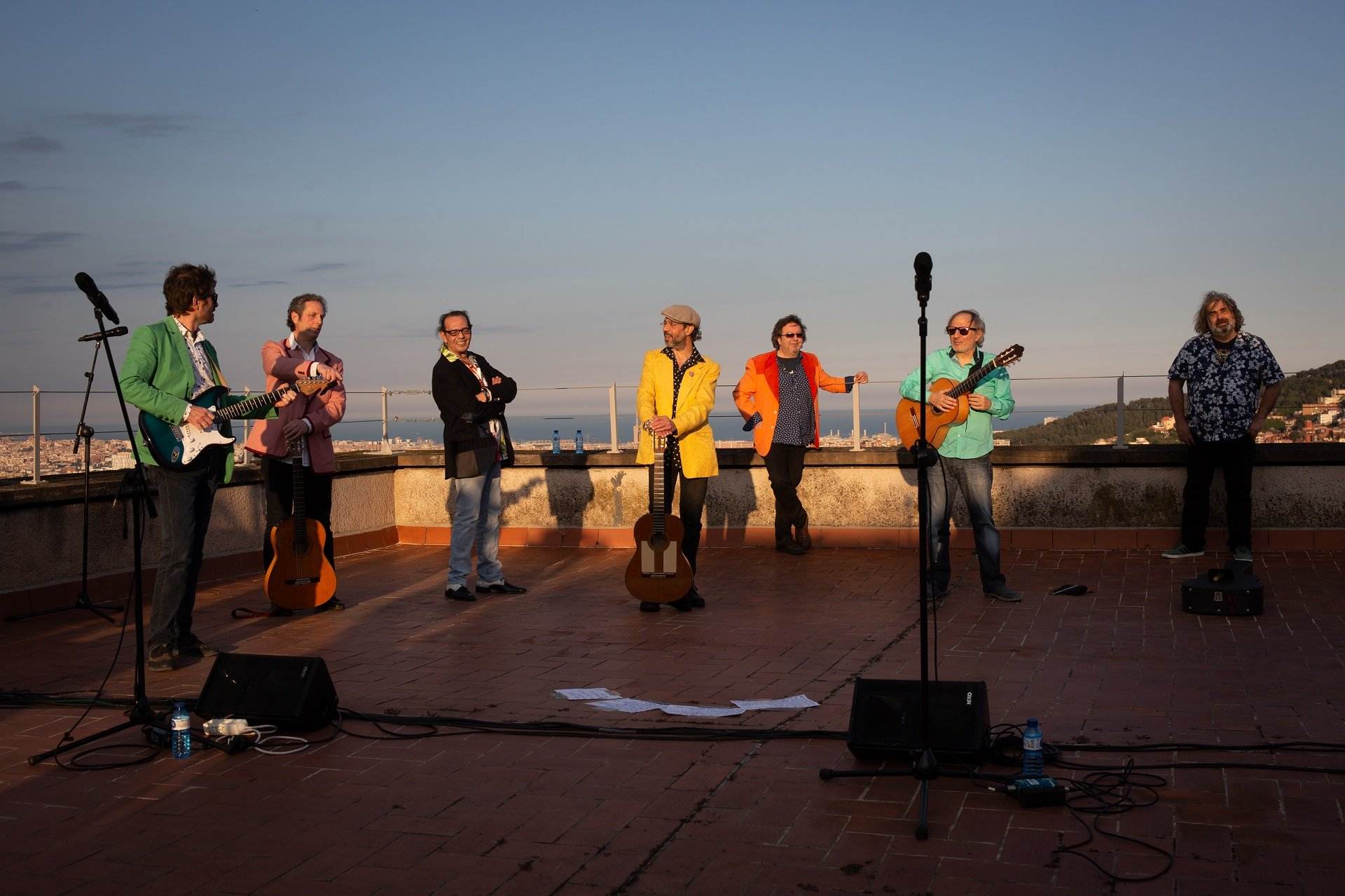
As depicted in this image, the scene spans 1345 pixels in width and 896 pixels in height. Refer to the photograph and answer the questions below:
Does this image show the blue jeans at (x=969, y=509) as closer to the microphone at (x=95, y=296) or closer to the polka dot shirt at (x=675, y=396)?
the polka dot shirt at (x=675, y=396)

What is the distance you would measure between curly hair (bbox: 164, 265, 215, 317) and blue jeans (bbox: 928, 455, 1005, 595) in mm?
4878

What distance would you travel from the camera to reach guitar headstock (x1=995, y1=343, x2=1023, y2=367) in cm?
851

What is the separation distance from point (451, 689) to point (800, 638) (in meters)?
2.31

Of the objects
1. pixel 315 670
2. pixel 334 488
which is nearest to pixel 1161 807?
pixel 315 670

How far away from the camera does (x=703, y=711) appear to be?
6.20m

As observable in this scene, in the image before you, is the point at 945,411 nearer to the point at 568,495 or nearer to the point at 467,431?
the point at 467,431

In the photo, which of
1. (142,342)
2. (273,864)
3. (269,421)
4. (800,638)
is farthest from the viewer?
(269,421)

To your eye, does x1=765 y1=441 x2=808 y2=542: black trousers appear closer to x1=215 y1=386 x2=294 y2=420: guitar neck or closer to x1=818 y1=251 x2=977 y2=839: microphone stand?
x1=215 y1=386 x2=294 y2=420: guitar neck

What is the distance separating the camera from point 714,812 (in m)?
4.72

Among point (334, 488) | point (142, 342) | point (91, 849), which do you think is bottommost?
point (91, 849)

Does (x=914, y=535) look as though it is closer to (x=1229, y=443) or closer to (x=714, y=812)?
(x=1229, y=443)

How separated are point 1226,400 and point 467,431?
19.4 feet

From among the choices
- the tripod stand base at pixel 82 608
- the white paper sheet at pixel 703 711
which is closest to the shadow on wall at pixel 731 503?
the tripod stand base at pixel 82 608

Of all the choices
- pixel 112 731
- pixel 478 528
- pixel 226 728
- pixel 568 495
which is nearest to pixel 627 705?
pixel 226 728
